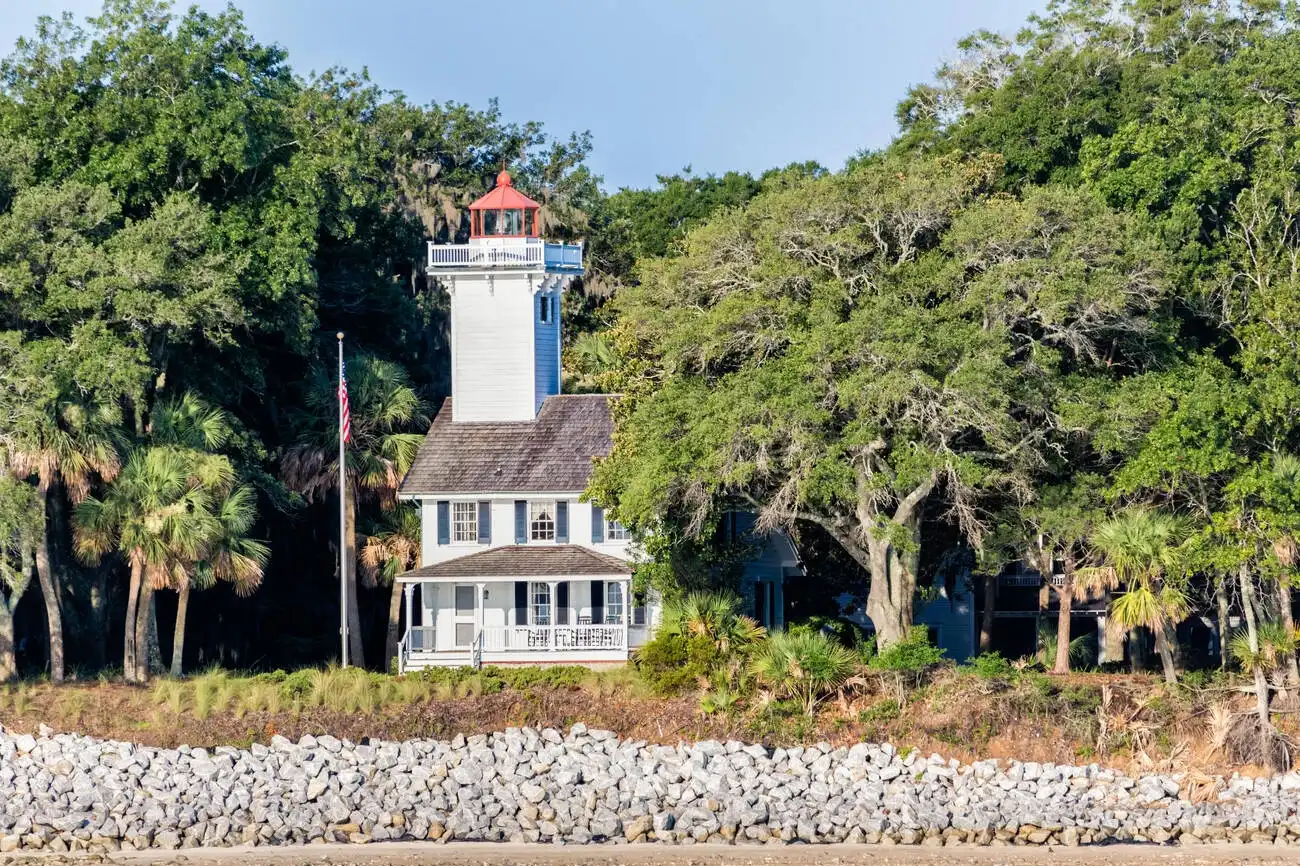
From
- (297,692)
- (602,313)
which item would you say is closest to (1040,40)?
(602,313)

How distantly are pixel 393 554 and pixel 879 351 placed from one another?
13.8m

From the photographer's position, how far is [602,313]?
46.1 meters

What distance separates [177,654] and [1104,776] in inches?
715

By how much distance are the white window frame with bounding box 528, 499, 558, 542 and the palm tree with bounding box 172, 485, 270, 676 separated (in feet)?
19.7

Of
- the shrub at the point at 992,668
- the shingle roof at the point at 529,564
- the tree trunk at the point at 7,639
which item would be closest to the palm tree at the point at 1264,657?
the shrub at the point at 992,668

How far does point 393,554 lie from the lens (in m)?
45.2

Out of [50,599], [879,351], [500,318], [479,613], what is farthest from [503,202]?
[50,599]

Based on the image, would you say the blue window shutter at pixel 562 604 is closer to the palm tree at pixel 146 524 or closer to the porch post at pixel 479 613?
the porch post at pixel 479 613

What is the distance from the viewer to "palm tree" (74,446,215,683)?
39.4 meters

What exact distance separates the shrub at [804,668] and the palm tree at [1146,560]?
5.02m

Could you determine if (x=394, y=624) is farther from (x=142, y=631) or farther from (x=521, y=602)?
(x=142, y=631)

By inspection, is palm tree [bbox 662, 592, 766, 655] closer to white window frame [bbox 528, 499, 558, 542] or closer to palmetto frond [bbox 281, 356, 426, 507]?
white window frame [bbox 528, 499, 558, 542]

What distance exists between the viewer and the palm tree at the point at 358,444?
Result: 147 feet

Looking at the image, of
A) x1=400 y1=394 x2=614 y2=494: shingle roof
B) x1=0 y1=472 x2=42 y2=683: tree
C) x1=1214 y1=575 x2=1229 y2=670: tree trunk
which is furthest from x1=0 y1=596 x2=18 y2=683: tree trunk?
x1=1214 y1=575 x2=1229 y2=670: tree trunk
